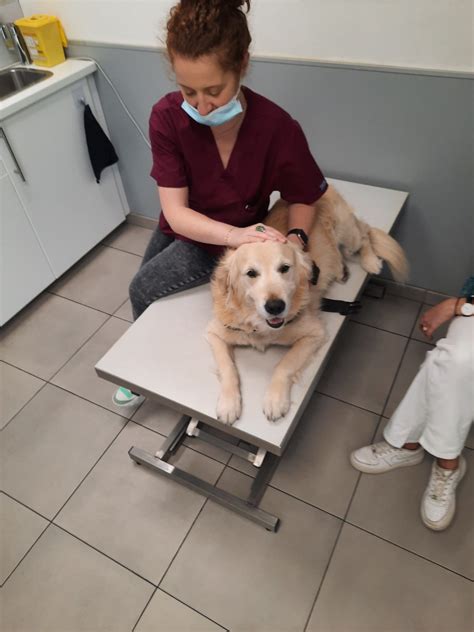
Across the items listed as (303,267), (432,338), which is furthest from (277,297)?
(432,338)

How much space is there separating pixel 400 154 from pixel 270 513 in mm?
1539

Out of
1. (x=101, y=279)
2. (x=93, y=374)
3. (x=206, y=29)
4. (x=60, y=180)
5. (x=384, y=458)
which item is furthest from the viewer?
(x=101, y=279)

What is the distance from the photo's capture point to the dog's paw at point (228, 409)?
1152 mm

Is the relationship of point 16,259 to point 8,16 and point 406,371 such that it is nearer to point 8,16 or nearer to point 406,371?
point 8,16

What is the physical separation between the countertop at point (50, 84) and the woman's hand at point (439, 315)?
190 centimetres

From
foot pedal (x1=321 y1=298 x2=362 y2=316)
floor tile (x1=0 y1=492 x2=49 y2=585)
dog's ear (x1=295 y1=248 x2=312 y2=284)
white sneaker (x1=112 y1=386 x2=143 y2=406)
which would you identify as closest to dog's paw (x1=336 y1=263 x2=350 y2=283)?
foot pedal (x1=321 y1=298 x2=362 y2=316)

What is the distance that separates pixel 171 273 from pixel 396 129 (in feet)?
3.66

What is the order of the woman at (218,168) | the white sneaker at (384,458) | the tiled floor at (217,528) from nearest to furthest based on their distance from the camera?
1. the woman at (218,168)
2. the tiled floor at (217,528)
3. the white sneaker at (384,458)

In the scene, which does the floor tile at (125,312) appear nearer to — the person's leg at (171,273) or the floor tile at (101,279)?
the floor tile at (101,279)

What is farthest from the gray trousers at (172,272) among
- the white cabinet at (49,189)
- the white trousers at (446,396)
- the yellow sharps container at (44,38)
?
the yellow sharps container at (44,38)

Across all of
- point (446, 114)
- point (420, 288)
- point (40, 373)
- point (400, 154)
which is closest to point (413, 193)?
point (400, 154)

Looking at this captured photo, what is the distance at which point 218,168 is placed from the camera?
1.35 meters

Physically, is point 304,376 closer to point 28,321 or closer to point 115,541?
point 115,541

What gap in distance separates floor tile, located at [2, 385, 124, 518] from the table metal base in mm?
229
